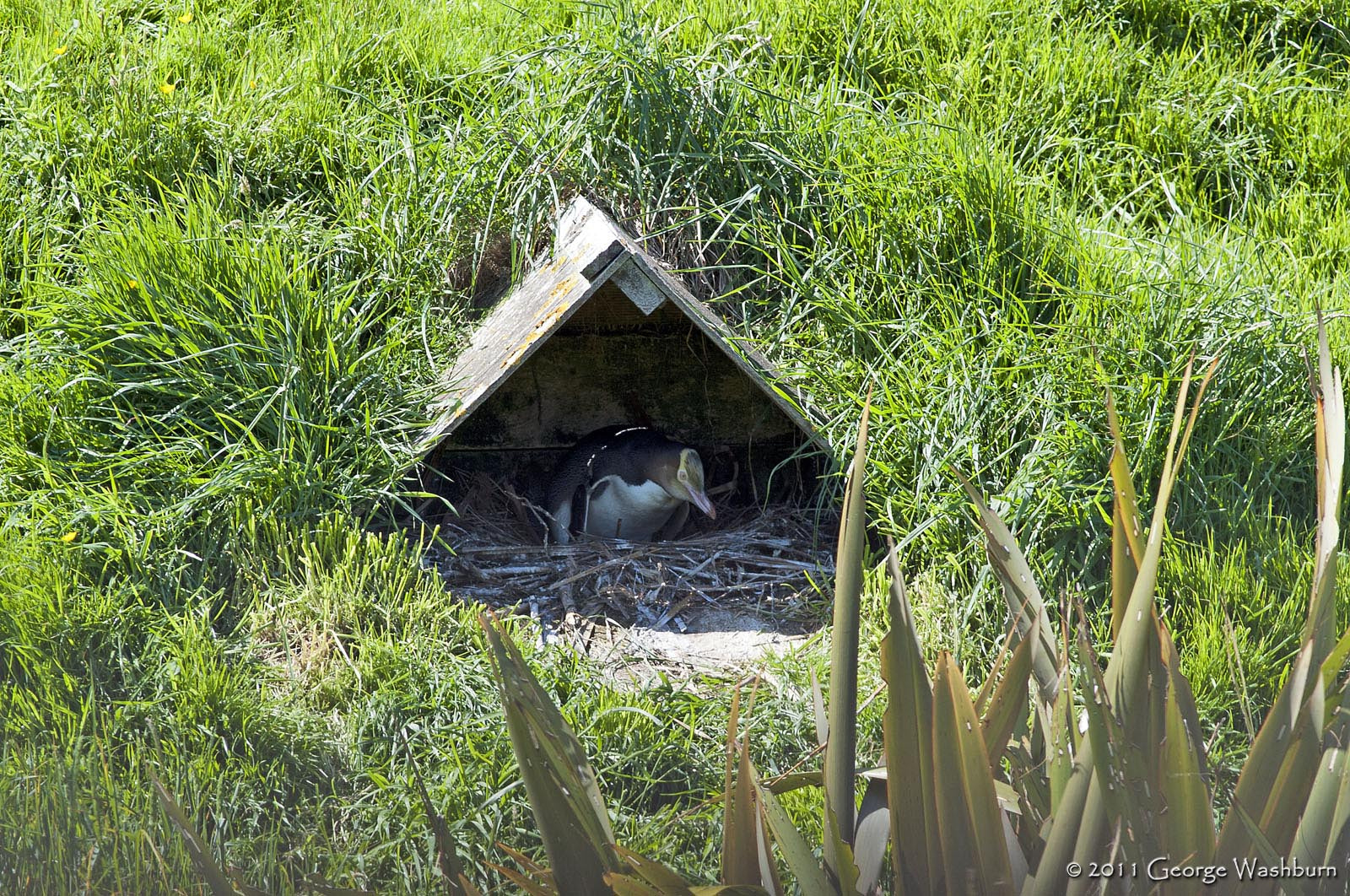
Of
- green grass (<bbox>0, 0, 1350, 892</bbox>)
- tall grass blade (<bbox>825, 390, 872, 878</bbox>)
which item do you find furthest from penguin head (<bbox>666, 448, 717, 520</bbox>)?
tall grass blade (<bbox>825, 390, 872, 878</bbox>)

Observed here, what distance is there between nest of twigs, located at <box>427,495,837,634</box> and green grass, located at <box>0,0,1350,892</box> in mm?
382

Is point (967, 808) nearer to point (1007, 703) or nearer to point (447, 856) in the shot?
point (1007, 703)

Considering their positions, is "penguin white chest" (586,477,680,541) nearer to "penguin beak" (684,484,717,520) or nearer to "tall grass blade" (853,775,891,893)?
"penguin beak" (684,484,717,520)

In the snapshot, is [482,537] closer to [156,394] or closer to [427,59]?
[156,394]

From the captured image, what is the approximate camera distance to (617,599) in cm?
380

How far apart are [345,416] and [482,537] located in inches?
32.5

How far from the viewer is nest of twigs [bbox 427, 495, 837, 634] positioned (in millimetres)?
3725

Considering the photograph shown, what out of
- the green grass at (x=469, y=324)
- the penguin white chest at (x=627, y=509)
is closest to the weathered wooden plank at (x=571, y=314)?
the green grass at (x=469, y=324)

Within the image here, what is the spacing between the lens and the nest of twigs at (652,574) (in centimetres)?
372

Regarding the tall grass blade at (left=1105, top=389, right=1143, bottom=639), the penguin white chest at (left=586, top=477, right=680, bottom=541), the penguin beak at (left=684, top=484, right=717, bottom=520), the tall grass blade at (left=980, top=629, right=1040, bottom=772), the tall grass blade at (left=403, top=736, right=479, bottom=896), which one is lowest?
the penguin white chest at (left=586, top=477, right=680, bottom=541)

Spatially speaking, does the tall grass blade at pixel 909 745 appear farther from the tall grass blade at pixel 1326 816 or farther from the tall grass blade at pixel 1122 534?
the tall grass blade at pixel 1326 816

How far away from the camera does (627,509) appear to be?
4.59 meters

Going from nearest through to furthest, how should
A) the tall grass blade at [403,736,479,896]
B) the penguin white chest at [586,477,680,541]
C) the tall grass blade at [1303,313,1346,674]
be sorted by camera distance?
the tall grass blade at [1303,313,1346,674] < the tall grass blade at [403,736,479,896] < the penguin white chest at [586,477,680,541]

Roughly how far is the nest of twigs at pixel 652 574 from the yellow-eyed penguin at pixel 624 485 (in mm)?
239
